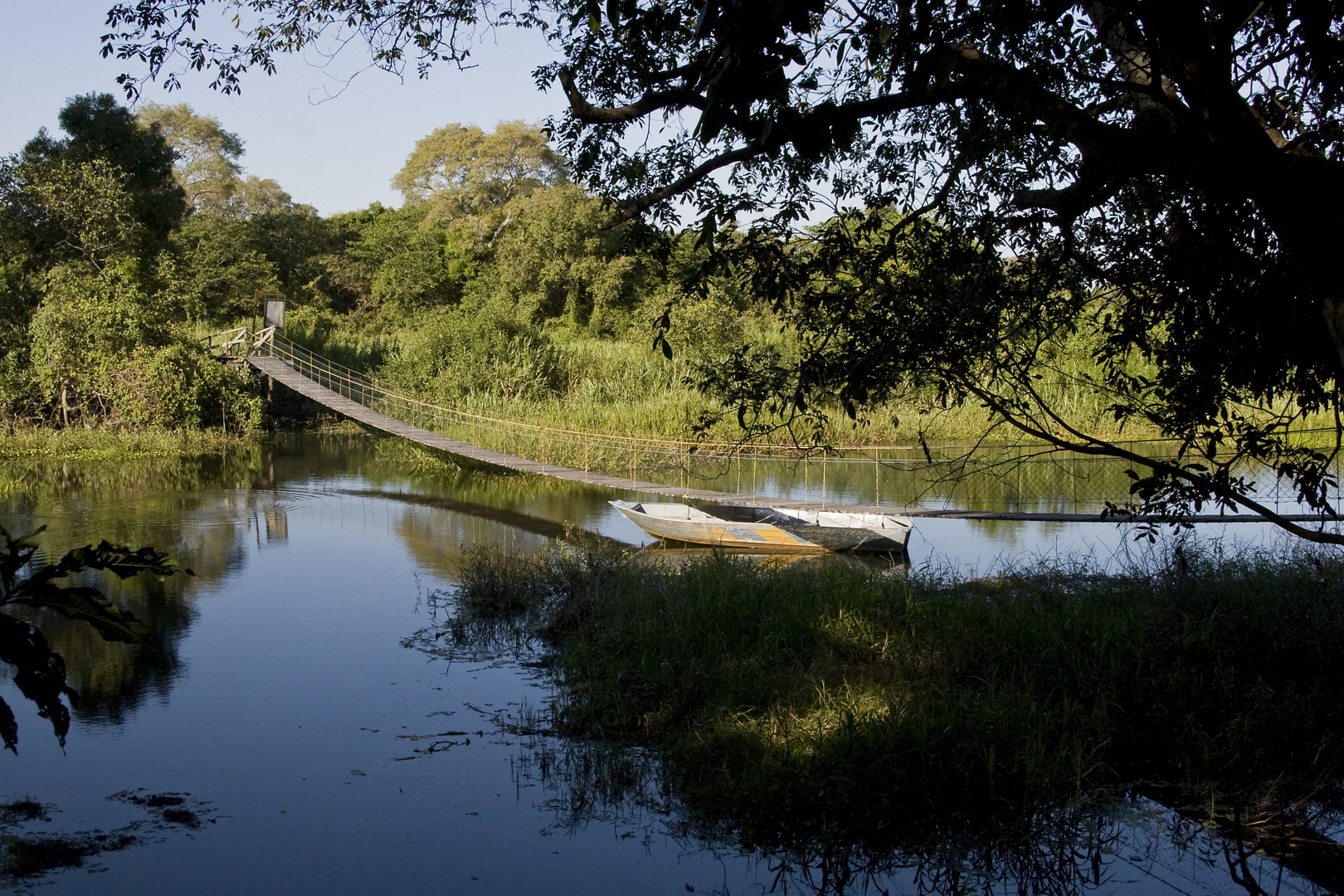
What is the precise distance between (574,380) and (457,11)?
15727mm

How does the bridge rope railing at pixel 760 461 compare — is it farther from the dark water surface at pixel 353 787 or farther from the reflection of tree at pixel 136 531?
the dark water surface at pixel 353 787

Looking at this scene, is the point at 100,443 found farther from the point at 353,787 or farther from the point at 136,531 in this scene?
the point at 353,787

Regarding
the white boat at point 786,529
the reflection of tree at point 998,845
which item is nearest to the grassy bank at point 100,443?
the white boat at point 786,529

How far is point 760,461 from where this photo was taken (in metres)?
18.9

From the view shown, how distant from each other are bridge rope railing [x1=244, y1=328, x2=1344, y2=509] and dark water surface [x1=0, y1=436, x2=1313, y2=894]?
4.50 meters

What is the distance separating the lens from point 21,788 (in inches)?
207

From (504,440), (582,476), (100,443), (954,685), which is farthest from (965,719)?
(100,443)

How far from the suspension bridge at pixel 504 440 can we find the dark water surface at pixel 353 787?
7.88 ft

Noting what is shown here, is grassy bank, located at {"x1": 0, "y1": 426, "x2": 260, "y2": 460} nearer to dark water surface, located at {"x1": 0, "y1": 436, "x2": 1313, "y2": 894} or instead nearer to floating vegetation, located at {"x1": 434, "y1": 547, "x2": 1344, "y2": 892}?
dark water surface, located at {"x1": 0, "y1": 436, "x2": 1313, "y2": 894}

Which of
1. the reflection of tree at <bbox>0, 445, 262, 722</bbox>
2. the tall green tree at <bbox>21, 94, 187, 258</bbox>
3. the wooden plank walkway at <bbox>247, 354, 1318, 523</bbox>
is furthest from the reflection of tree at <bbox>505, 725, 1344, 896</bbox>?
the tall green tree at <bbox>21, 94, 187, 258</bbox>

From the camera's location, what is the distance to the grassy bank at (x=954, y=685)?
4789 millimetres

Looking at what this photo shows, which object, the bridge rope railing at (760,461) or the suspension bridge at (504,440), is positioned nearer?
the suspension bridge at (504,440)

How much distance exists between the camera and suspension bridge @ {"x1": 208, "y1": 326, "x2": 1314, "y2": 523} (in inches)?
490

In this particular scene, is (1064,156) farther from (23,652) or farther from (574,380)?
(574,380)
